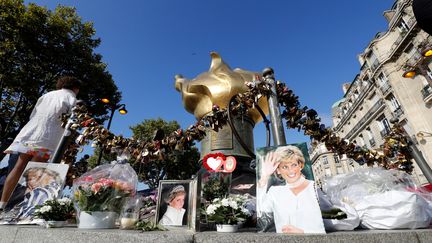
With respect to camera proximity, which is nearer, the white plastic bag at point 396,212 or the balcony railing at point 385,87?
the white plastic bag at point 396,212

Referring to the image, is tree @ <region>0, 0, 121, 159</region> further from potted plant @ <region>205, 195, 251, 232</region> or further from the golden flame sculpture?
potted plant @ <region>205, 195, 251, 232</region>

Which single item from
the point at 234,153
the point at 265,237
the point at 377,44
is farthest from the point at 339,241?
the point at 377,44

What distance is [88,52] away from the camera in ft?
39.4

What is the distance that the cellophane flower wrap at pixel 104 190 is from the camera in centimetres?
173

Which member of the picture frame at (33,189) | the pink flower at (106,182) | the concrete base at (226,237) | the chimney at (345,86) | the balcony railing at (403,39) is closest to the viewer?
the concrete base at (226,237)

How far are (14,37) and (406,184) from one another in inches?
553

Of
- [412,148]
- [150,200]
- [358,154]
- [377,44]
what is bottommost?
[150,200]

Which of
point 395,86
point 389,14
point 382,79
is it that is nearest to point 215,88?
point 395,86

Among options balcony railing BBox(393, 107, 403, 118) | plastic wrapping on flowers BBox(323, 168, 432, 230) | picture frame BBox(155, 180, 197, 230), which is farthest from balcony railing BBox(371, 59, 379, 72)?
picture frame BBox(155, 180, 197, 230)

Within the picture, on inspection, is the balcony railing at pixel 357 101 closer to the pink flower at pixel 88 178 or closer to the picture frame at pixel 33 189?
the pink flower at pixel 88 178

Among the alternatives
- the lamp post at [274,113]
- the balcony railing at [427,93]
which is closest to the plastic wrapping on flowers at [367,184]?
the lamp post at [274,113]

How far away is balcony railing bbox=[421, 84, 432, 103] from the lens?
18.9 metres

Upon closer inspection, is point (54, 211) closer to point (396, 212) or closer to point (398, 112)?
point (396, 212)

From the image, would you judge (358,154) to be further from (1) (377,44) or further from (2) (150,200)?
(1) (377,44)
